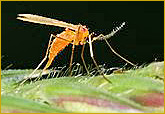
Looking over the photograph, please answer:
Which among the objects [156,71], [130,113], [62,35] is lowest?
[130,113]

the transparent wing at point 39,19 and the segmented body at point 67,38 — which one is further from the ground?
the transparent wing at point 39,19

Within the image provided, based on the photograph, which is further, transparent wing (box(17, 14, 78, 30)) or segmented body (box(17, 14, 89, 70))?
segmented body (box(17, 14, 89, 70))

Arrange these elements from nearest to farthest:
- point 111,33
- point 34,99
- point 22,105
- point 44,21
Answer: point 22,105, point 34,99, point 44,21, point 111,33

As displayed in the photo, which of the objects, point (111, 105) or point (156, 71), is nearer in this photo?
point (111, 105)

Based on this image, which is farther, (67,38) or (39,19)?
(67,38)

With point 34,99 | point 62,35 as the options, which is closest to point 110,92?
point 34,99

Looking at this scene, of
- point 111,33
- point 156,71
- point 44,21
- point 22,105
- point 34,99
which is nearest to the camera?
point 22,105

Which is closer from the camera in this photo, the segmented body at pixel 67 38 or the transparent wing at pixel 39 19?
the transparent wing at pixel 39 19

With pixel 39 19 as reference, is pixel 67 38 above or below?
below

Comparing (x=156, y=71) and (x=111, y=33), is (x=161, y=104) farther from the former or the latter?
(x=111, y=33)

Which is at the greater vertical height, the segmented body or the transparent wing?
the transparent wing

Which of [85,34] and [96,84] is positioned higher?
[85,34]
